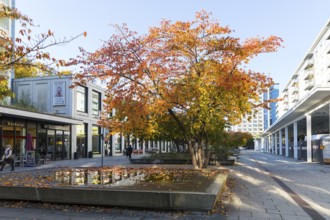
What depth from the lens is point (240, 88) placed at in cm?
1184

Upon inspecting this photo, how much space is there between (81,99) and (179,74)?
932 inches

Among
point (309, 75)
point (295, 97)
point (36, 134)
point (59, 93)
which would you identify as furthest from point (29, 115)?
point (295, 97)

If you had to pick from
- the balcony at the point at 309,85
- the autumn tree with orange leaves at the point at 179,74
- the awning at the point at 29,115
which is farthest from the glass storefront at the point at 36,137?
the balcony at the point at 309,85

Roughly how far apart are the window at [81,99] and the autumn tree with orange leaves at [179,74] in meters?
22.0

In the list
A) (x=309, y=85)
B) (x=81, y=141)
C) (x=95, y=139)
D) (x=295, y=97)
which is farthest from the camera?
(x=295, y=97)

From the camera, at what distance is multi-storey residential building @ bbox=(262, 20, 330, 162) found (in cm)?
2512

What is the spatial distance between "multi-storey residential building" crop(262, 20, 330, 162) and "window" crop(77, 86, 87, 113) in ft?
68.8

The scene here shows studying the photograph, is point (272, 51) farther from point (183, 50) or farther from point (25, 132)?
point (25, 132)

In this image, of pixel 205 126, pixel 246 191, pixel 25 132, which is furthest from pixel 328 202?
pixel 25 132

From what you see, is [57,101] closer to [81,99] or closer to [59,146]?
[81,99]

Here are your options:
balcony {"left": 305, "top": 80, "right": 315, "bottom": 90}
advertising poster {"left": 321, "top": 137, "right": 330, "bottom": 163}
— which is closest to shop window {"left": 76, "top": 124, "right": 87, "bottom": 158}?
advertising poster {"left": 321, "top": 137, "right": 330, "bottom": 163}

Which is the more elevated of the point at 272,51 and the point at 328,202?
the point at 272,51

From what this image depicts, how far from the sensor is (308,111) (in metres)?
29.6

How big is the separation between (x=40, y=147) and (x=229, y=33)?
20.7 m
